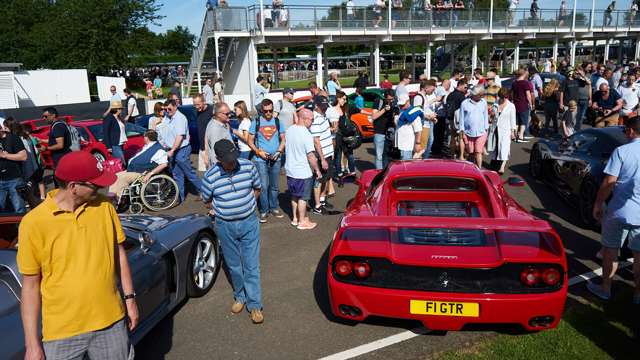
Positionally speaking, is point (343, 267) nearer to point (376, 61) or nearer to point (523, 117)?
point (523, 117)

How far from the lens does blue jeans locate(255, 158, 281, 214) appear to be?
7328 millimetres

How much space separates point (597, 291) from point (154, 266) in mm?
4081

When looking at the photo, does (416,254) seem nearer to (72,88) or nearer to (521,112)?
(521,112)

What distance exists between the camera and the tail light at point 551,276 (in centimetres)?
371

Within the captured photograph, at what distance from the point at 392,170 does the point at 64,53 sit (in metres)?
36.5

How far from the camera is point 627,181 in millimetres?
4344

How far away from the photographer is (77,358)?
2.62 meters

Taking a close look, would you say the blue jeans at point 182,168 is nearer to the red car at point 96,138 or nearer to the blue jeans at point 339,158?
the blue jeans at point 339,158

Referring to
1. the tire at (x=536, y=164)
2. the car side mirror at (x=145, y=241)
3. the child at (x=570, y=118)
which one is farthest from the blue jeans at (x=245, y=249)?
the child at (x=570, y=118)

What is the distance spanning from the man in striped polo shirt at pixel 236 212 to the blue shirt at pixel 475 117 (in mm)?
5752

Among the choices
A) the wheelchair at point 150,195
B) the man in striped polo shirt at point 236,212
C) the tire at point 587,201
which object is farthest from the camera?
the wheelchair at point 150,195

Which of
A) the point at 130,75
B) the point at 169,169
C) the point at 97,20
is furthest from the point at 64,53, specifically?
the point at 169,169

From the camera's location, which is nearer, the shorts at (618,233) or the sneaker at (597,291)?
the shorts at (618,233)

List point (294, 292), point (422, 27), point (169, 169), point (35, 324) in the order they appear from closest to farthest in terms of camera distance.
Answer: point (35, 324)
point (294, 292)
point (169, 169)
point (422, 27)
